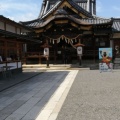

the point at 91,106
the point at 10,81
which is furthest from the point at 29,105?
the point at 10,81

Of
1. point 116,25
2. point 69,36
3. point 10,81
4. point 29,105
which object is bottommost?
point 29,105

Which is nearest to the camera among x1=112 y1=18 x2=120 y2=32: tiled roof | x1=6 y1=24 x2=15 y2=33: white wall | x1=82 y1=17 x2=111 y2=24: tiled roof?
x1=6 y1=24 x2=15 y2=33: white wall

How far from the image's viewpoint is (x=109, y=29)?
1118 inches

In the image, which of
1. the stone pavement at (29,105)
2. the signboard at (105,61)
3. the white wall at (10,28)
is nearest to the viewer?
the stone pavement at (29,105)

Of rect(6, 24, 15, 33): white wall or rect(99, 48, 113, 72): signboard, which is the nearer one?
rect(6, 24, 15, 33): white wall

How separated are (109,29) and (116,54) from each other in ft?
9.45

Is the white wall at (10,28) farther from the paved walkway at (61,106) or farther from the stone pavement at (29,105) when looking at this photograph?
the paved walkway at (61,106)

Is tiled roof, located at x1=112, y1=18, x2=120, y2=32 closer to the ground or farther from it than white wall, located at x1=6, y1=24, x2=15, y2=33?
farther from it

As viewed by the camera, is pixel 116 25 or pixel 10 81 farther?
pixel 116 25

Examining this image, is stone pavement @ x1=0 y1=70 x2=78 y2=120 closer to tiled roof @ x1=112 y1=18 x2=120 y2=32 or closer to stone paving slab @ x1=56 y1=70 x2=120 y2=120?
stone paving slab @ x1=56 y1=70 x2=120 y2=120

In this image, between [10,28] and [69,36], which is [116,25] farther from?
[10,28]

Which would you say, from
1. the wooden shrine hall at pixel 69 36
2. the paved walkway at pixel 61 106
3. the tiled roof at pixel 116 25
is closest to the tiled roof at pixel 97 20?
the wooden shrine hall at pixel 69 36

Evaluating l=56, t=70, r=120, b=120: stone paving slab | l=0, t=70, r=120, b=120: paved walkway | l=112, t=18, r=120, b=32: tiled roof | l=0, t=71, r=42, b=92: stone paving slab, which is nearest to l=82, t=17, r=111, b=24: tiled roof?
l=112, t=18, r=120, b=32: tiled roof

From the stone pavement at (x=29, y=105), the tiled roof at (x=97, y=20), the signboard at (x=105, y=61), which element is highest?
the tiled roof at (x=97, y=20)
